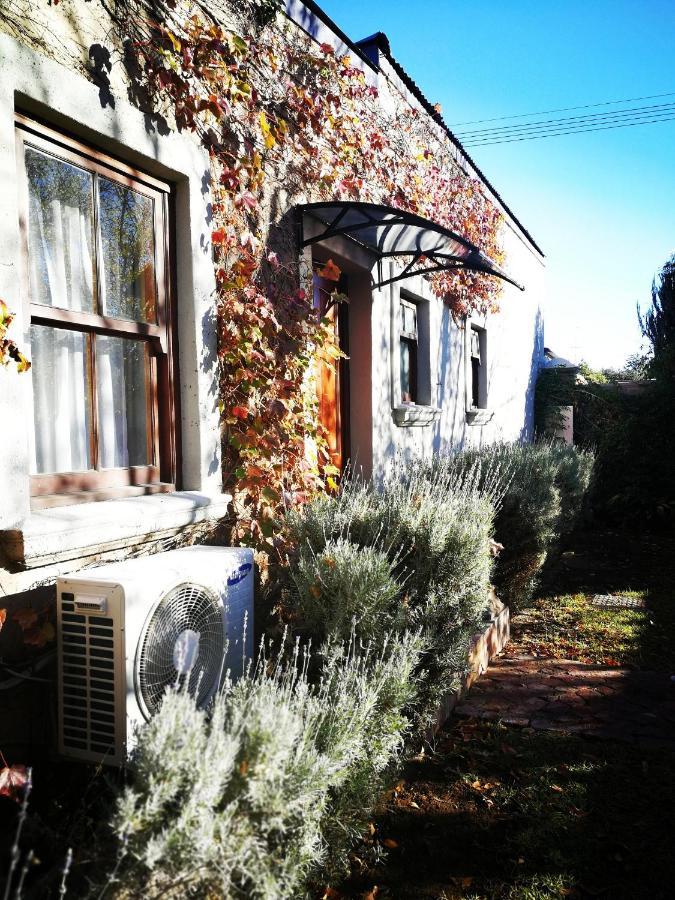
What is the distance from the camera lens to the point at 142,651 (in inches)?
95.9

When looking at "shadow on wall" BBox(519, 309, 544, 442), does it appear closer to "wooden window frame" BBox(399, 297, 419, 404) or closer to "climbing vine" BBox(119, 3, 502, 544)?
"wooden window frame" BBox(399, 297, 419, 404)

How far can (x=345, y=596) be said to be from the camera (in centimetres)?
336

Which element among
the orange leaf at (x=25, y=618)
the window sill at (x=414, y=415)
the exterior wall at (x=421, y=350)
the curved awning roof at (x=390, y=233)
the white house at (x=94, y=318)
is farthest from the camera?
the window sill at (x=414, y=415)

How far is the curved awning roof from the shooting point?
187 inches

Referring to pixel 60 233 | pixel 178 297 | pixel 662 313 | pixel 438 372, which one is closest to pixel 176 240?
pixel 178 297

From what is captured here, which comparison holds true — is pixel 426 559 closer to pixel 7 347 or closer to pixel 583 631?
pixel 7 347

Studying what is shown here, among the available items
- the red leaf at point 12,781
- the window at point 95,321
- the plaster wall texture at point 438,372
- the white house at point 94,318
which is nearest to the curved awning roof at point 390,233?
the white house at point 94,318

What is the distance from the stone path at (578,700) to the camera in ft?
13.0

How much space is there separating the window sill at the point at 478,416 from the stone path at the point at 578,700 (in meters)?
4.77

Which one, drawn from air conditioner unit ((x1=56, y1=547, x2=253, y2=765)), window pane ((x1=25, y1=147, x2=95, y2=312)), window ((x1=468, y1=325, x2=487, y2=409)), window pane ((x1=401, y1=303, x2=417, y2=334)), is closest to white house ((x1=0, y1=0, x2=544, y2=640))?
window pane ((x1=25, y1=147, x2=95, y2=312))

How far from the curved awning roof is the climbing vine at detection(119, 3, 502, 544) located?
0.22 m

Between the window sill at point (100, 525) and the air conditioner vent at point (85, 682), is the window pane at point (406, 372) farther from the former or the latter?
Result: the air conditioner vent at point (85, 682)

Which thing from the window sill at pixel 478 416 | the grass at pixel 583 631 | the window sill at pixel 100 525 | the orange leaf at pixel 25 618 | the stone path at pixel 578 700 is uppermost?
the window sill at pixel 478 416

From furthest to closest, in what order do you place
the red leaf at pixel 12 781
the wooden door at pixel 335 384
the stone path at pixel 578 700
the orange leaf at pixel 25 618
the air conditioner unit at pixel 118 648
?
the wooden door at pixel 335 384
the stone path at pixel 578 700
the orange leaf at pixel 25 618
the air conditioner unit at pixel 118 648
the red leaf at pixel 12 781
